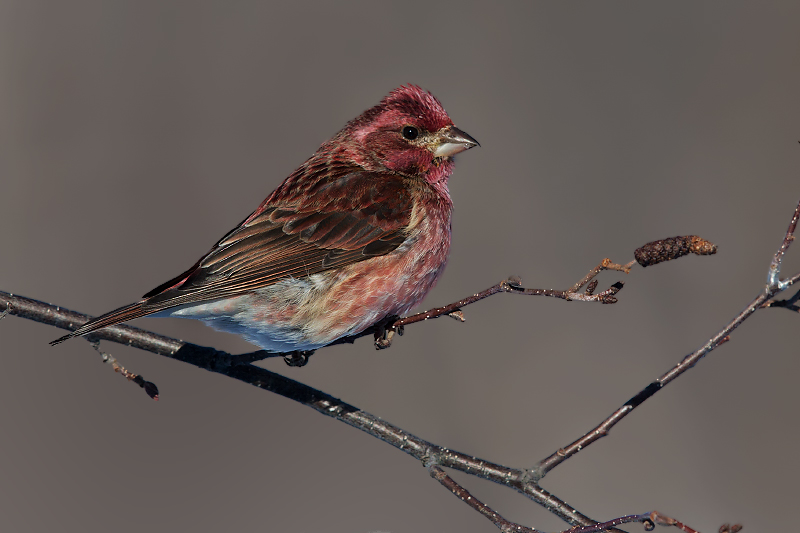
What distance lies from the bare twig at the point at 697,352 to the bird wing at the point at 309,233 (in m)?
1.59

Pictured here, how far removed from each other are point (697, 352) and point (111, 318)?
2563 millimetres

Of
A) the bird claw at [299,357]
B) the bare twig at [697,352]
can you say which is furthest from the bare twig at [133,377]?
the bare twig at [697,352]

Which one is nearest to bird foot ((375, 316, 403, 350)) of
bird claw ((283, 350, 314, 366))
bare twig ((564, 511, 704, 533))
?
bird claw ((283, 350, 314, 366))

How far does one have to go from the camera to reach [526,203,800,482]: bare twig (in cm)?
272

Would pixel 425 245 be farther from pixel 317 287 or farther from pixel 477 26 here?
pixel 477 26

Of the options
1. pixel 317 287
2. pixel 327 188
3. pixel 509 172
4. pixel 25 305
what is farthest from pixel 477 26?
pixel 25 305

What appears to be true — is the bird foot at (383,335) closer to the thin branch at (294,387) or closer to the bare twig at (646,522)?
the thin branch at (294,387)

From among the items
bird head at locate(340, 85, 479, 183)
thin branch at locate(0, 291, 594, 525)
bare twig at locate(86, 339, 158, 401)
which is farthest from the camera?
bird head at locate(340, 85, 479, 183)

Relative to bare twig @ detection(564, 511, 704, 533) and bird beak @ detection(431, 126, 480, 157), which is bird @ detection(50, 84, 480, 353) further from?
bare twig @ detection(564, 511, 704, 533)

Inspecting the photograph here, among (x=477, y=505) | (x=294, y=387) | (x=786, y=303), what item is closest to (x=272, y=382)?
(x=294, y=387)

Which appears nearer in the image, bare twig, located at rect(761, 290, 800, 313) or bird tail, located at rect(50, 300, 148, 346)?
bare twig, located at rect(761, 290, 800, 313)

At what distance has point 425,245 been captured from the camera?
4.51 meters

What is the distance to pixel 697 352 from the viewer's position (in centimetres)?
305

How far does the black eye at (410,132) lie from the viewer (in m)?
4.90
